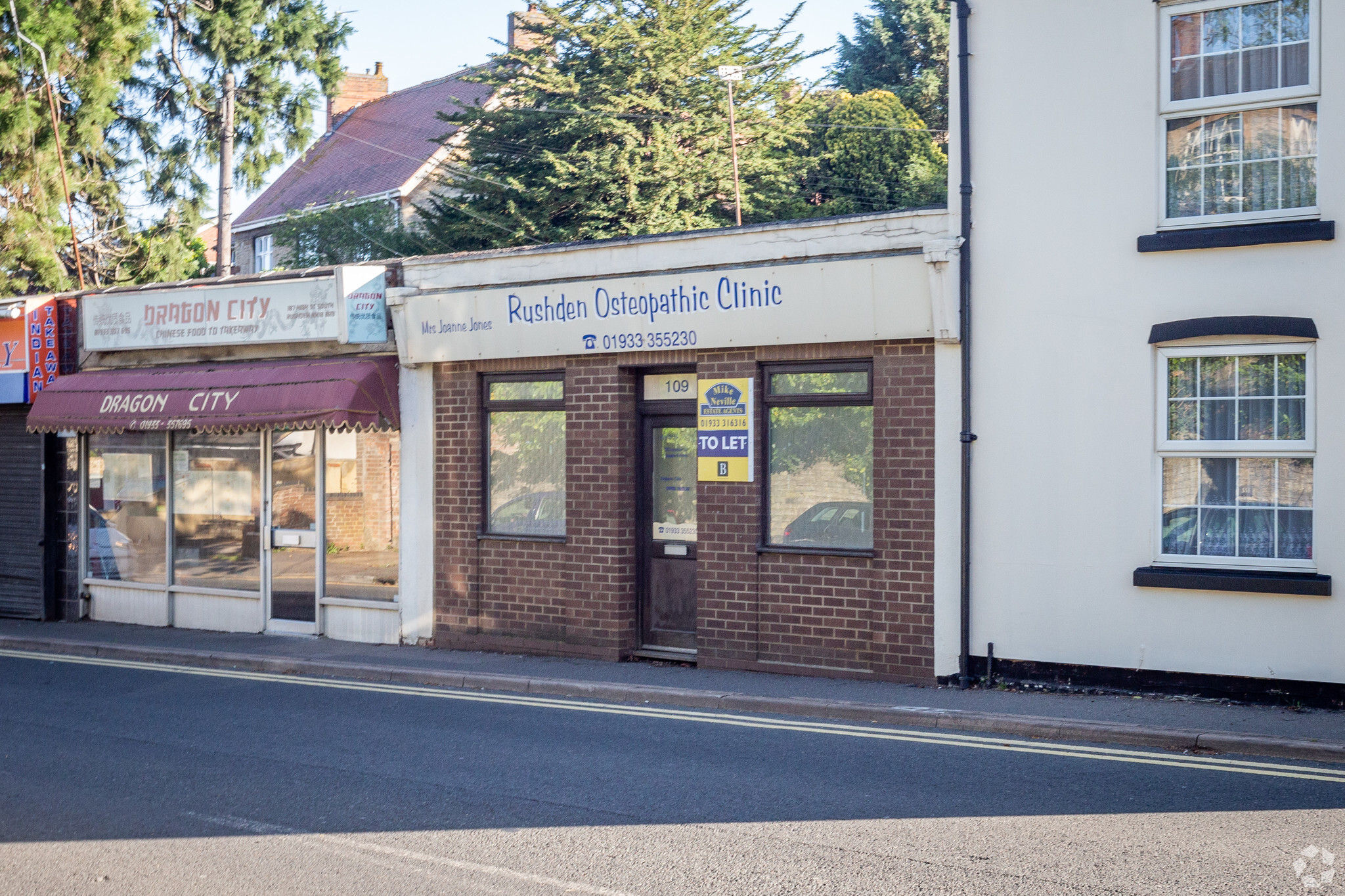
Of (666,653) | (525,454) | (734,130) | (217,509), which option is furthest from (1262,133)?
(734,130)

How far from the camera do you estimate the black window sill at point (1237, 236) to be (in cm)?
877

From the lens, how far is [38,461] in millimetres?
16469

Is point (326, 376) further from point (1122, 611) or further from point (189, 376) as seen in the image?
→ point (1122, 611)

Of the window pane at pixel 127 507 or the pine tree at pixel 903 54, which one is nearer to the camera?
the window pane at pixel 127 507

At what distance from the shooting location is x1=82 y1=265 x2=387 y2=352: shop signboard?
1325 centimetres

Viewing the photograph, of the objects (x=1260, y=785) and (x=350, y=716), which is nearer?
(x=1260, y=785)

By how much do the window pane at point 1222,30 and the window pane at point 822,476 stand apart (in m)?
3.98

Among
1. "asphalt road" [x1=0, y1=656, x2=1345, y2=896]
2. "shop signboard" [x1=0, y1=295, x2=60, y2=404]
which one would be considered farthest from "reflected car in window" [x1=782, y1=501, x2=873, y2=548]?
"shop signboard" [x1=0, y1=295, x2=60, y2=404]

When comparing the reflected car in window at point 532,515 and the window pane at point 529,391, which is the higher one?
the window pane at point 529,391

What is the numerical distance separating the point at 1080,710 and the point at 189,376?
35.4ft

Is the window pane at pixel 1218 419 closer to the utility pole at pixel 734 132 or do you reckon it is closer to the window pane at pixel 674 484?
the window pane at pixel 674 484

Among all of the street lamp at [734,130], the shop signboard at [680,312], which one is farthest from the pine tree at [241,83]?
the shop signboard at [680,312]

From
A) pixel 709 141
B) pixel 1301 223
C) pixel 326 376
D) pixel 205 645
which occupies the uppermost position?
pixel 709 141

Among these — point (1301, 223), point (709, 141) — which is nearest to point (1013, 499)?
point (1301, 223)
